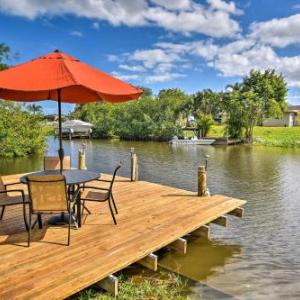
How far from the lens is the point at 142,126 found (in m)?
39.8

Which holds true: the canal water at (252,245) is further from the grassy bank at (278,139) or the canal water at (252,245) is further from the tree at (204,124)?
the tree at (204,124)

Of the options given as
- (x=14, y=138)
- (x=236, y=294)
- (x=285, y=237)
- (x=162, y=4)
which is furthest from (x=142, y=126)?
(x=236, y=294)

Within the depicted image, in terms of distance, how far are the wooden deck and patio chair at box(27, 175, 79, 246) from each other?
0.40m

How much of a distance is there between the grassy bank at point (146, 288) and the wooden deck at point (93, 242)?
0.42m

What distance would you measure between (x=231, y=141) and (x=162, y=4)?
64.3ft

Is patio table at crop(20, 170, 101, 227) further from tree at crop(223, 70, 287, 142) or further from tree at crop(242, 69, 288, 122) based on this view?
tree at crop(242, 69, 288, 122)

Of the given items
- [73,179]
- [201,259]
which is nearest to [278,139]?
[201,259]

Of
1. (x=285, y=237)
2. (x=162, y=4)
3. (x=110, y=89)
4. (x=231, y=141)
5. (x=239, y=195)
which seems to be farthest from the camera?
(x=231, y=141)

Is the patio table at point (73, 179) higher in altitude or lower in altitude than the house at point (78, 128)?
lower

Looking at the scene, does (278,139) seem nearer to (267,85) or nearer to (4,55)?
(267,85)

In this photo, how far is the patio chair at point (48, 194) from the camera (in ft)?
14.0

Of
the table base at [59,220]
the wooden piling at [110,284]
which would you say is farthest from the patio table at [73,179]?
the wooden piling at [110,284]

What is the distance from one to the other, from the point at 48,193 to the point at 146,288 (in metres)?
1.82

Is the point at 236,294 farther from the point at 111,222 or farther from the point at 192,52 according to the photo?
the point at 192,52
